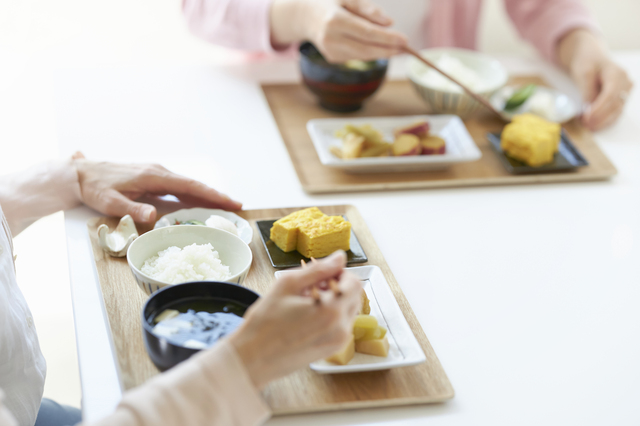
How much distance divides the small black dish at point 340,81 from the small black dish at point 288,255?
1.91 feet

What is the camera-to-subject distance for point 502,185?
1.46 meters

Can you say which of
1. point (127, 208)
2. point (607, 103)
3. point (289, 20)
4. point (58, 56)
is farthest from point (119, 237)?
point (58, 56)

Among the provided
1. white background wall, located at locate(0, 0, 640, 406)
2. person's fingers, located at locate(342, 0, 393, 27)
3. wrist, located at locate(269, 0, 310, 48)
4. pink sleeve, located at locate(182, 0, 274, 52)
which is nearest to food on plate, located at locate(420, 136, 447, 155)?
person's fingers, located at locate(342, 0, 393, 27)

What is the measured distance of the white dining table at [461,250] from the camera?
890 mm

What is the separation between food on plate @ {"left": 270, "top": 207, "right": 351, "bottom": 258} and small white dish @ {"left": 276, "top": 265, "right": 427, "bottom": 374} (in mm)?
83

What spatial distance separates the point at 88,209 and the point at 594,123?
1298 mm

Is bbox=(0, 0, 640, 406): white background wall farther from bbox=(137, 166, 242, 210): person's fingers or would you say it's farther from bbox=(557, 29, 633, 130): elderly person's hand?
bbox=(557, 29, 633, 130): elderly person's hand

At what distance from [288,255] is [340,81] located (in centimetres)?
65

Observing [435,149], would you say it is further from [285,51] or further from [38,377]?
[38,377]

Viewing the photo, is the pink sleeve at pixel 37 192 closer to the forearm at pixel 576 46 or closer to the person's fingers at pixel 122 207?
the person's fingers at pixel 122 207

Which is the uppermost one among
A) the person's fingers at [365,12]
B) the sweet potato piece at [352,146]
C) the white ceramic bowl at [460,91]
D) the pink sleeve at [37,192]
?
the person's fingers at [365,12]

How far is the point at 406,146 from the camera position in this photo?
143cm

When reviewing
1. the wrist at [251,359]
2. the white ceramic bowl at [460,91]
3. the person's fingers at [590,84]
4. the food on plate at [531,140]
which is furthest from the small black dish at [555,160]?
the wrist at [251,359]

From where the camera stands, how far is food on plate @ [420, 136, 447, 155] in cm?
145
